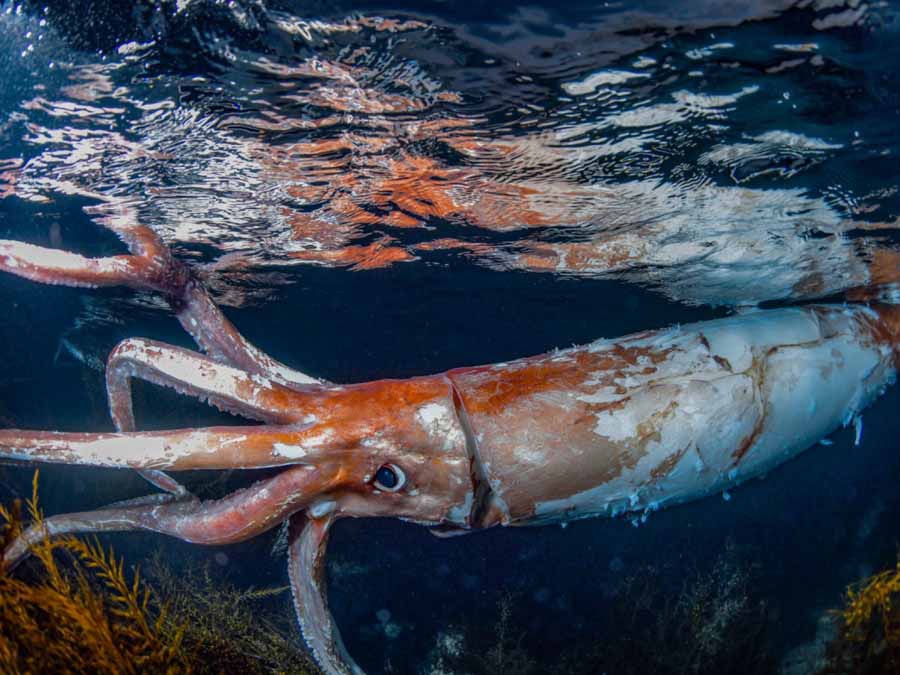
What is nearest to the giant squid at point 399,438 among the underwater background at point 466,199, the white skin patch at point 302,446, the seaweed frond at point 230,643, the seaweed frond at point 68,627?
the white skin patch at point 302,446

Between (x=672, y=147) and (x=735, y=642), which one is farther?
(x=735, y=642)

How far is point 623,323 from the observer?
1791cm

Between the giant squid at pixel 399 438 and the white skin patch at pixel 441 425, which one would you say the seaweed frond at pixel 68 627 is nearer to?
the giant squid at pixel 399 438

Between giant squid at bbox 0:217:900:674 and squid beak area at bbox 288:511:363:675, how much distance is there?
11mm

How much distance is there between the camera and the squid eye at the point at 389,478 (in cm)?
303

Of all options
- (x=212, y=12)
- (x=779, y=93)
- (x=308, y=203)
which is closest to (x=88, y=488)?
(x=308, y=203)

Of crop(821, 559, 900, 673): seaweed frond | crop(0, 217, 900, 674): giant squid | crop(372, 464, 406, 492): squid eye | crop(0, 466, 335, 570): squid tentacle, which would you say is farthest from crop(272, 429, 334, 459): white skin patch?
crop(821, 559, 900, 673): seaweed frond

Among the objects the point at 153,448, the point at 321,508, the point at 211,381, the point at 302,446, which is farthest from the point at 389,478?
the point at 153,448

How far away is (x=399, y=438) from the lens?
9.90ft

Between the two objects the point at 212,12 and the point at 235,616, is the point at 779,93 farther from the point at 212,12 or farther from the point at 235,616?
the point at 235,616

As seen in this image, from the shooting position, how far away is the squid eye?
3033 mm

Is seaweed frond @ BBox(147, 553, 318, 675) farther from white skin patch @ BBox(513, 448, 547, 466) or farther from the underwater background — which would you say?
white skin patch @ BBox(513, 448, 547, 466)

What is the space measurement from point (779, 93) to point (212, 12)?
4.59m

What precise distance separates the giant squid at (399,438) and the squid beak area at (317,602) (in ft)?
0.03
